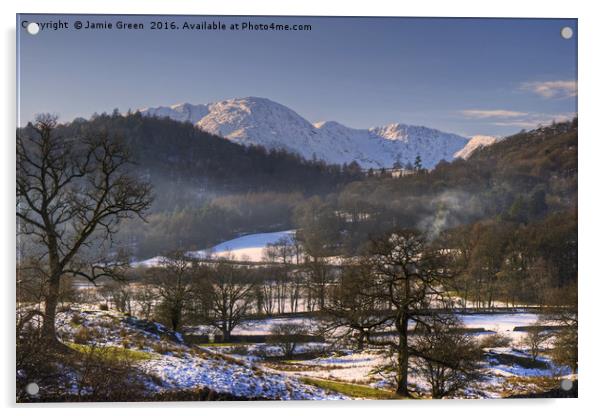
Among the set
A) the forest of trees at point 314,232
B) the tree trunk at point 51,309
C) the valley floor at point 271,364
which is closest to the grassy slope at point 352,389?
the valley floor at point 271,364

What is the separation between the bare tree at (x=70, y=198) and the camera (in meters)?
6.75

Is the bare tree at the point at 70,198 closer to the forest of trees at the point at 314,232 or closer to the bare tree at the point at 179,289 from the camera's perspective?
the forest of trees at the point at 314,232

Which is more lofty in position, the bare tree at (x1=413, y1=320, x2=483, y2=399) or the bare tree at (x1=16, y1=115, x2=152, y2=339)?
the bare tree at (x1=16, y1=115, x2=152, y2=339)

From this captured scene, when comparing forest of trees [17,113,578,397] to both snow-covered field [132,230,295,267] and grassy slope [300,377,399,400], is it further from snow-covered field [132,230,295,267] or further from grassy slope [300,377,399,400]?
grassy slope [300,377,399,400]

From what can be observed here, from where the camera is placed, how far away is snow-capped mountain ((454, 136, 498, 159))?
7.64 meters

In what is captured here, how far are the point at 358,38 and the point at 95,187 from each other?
4060mm

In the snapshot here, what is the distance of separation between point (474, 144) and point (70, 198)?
562 centimetres

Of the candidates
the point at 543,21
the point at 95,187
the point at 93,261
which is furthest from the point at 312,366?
the point at 543,21

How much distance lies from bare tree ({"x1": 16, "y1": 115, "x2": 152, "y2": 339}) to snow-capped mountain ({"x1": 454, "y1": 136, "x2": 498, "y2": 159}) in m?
4.50

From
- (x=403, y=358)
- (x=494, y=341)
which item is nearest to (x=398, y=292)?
(x=403, y=358)

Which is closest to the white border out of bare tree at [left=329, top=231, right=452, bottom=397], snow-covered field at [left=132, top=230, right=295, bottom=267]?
bare tree at [left=329, top=231, right=452, bottom=397]

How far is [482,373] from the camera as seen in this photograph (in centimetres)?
728

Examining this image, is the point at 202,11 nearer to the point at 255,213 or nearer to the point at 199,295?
the point at 255,213

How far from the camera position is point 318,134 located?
769 cm
